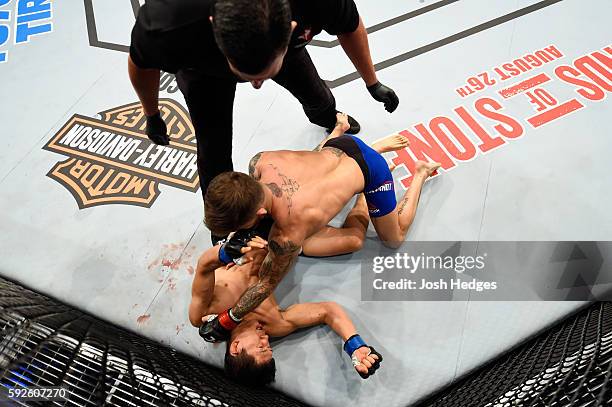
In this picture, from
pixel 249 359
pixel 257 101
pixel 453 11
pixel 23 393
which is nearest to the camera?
pixel 23 393

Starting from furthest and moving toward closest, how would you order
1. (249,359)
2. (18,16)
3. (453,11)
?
(18,16) < (453,11) < (249,359)

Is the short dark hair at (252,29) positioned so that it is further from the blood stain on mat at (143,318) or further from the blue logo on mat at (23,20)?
the blue logo on mat at (23,20)

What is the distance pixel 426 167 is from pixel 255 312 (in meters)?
1.11

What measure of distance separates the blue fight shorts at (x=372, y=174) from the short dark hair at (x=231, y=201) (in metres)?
0.63

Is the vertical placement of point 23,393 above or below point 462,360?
above

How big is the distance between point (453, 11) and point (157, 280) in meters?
2.51

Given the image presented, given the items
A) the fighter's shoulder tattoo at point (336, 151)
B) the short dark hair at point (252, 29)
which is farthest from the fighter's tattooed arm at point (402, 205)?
the short dark hair at point (252, 29)

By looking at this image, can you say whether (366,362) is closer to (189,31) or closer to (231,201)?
(231,201)

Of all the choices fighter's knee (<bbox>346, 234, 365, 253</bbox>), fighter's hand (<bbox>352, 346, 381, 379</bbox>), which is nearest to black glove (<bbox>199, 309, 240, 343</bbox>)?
fighter's hand (<bbox>352, 346, 381, 379</bbox>)

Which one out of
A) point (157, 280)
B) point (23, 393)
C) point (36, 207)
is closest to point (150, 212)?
point (157, 280)

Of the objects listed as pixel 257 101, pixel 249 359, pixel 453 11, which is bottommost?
pixel 249 359

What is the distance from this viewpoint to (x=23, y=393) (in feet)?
4.83

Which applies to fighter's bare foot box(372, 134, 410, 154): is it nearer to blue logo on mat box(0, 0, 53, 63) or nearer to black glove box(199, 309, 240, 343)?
black glove box(199, 309, 240, 343)

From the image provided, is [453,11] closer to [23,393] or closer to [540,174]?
[540,174]
